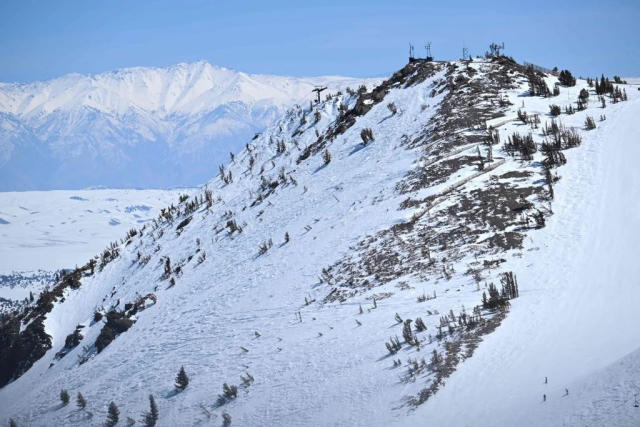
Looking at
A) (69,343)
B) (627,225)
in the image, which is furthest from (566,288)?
(69,343)

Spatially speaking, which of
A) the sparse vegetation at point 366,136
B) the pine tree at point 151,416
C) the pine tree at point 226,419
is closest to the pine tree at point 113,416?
the pine tree at point 151,416

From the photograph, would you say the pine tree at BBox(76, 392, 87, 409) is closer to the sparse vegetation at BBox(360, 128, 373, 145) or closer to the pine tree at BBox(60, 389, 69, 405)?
the pine tree at BBox(60, 389, 69, 405)

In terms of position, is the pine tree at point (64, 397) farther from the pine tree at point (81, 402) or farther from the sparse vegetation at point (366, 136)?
the sparse vegetation at point (366, 136)

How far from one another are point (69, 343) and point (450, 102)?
1740cm

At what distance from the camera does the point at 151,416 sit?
12141 millimetres

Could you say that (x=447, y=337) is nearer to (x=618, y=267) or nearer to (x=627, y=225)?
(x=618, y=267)

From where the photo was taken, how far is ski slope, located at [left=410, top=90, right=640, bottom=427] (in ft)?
Result: 23.8

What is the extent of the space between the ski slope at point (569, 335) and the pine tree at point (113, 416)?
→ 7.49m

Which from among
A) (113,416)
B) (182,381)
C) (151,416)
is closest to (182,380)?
(182,381)

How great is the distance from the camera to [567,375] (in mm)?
7961

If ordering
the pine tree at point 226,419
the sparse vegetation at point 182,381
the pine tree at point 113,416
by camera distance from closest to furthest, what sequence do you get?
the pine tree at point 226,419 < the sparse vegetation at point 182,381 < the pine tree at point 113,416

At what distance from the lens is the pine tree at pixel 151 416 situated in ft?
Result: 39.3

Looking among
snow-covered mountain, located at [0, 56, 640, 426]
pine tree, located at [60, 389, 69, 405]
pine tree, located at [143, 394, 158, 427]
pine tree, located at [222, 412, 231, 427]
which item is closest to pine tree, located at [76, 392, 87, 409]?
snow-covered mountain, located at [0, 56, 640, 426]

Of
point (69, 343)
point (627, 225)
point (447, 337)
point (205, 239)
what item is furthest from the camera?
point (205, 239)
